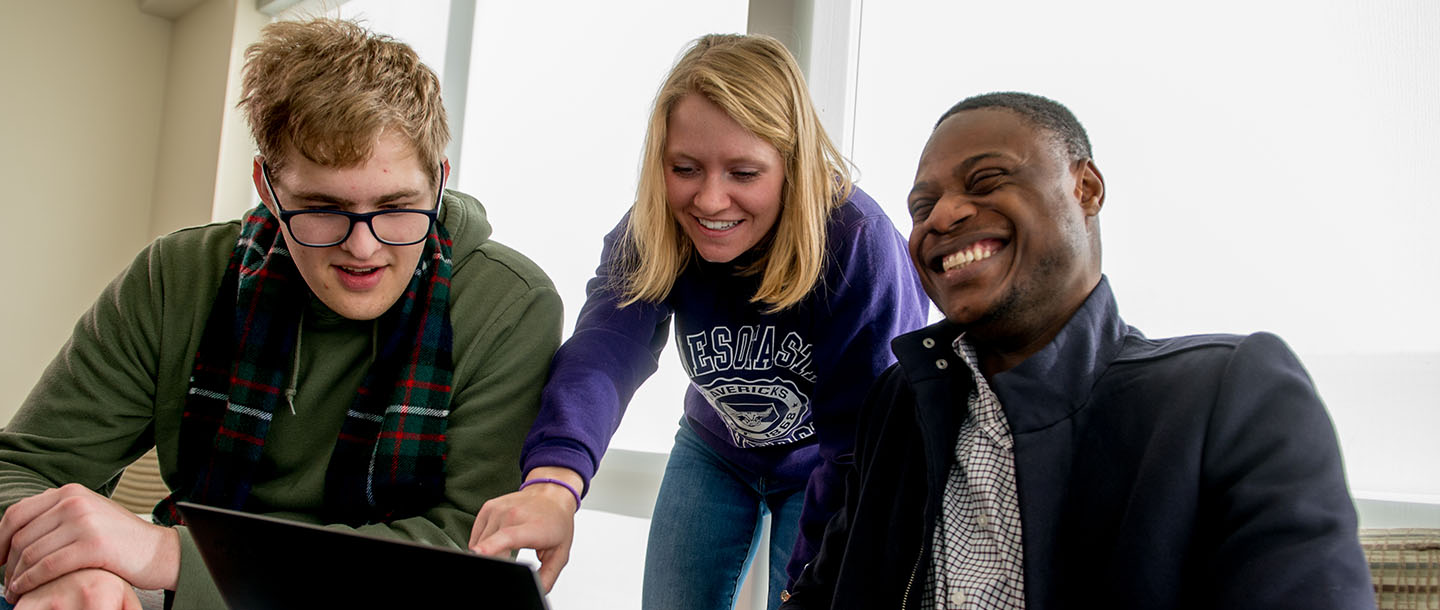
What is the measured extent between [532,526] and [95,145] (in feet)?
15.2

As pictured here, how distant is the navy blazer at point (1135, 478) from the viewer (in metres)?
0.73

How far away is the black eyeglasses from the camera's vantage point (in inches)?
50.6

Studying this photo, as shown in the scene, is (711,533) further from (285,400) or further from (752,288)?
(285,400)

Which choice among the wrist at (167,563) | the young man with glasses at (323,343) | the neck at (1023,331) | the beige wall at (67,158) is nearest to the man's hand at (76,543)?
the wrist at (167,563)

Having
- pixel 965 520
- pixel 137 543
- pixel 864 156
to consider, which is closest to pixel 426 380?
Result: pixel 137 543

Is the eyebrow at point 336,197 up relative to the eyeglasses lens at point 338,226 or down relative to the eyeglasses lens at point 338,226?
up

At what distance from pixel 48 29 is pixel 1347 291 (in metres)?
5.23

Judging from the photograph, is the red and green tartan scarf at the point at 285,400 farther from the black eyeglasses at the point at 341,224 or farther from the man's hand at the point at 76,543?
the man's hand at the point at 76,543

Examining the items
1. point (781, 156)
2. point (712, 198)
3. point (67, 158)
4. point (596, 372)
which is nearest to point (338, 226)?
point (596, 372)

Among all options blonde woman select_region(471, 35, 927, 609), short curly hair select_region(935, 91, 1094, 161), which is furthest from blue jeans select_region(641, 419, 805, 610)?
short curly hair select_region(935, 91, 1094, 161)

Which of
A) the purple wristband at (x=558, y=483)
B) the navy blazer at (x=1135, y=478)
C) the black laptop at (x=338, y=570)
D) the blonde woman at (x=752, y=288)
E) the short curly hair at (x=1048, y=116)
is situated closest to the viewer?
the black laptop at (x=338, y=570)

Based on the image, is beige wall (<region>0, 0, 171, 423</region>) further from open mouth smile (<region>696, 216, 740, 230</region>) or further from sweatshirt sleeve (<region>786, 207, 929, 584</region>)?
sweatshirt sleeve (<region>786, 207, 929, 584</region>)

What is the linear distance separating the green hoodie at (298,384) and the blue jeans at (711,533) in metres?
0.46

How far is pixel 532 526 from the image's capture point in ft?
3.48
